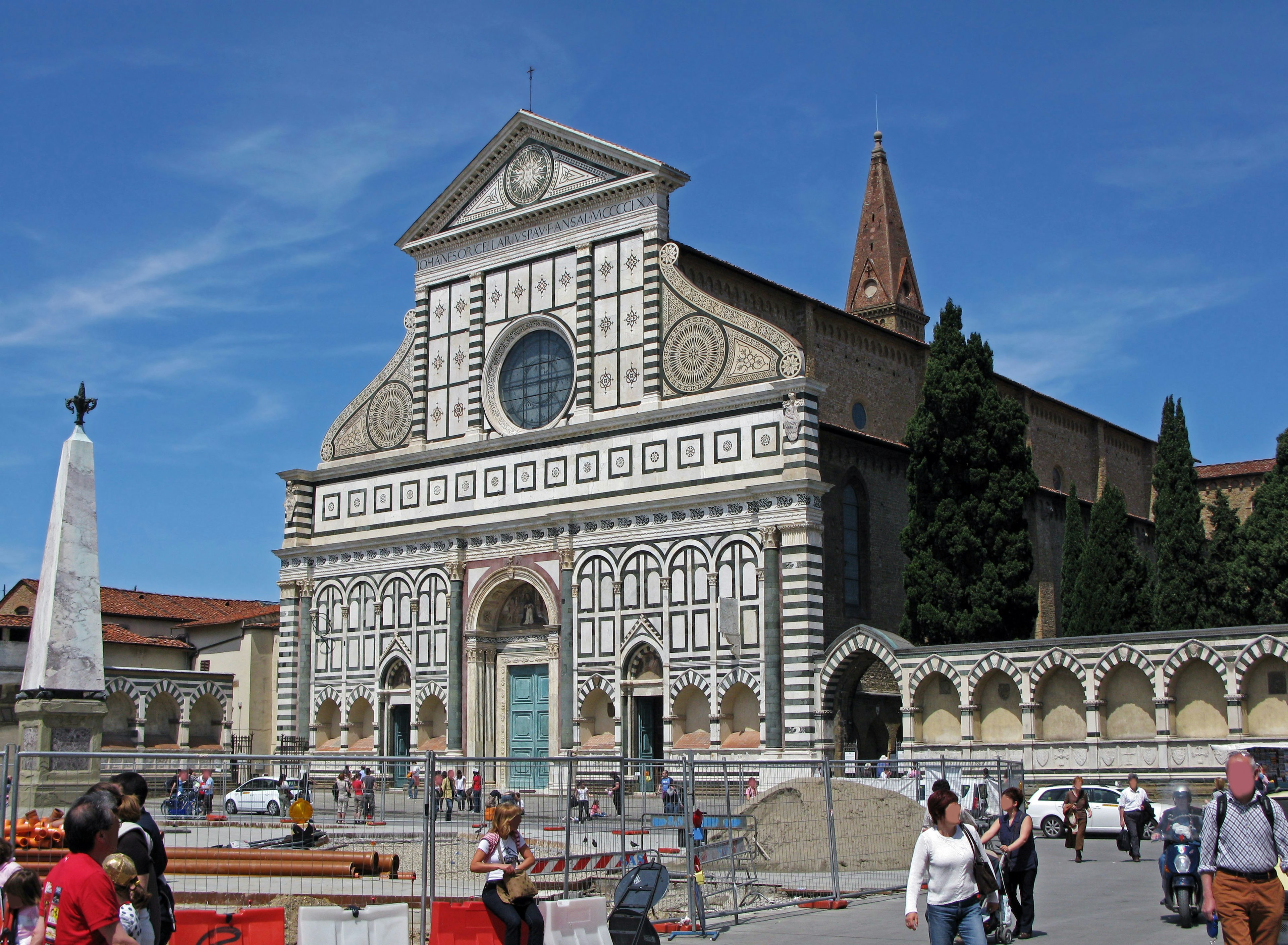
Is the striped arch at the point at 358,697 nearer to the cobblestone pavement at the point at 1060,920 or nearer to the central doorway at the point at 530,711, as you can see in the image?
the central doorway at the point at 530,711

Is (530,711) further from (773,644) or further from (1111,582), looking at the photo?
(1111,582)

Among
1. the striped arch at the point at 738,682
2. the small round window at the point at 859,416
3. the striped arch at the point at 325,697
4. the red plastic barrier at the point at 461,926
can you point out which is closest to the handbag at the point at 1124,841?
the striped arch at the point at 738,682

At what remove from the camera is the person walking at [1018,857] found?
41.8ft

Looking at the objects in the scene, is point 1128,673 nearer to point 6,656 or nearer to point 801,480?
point 801,480

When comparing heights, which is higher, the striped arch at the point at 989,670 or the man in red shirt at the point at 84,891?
the striped arch at the point at 989,670

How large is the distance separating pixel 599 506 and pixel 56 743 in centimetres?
1667

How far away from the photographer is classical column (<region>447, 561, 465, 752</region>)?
117ft

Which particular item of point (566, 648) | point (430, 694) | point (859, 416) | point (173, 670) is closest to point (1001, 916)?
point (566, 648)

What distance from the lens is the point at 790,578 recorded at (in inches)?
1212

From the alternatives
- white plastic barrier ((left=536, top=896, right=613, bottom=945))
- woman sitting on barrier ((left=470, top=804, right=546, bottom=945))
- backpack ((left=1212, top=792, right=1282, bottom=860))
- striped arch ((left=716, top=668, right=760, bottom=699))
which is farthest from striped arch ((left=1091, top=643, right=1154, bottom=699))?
woman sitting on barrier ((left=470, top=804, right=546, bottom=945))

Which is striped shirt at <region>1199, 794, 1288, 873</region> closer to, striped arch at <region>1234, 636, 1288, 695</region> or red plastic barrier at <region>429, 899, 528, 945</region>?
red plastic barrier at <region>429, 899, 528, 945</region>

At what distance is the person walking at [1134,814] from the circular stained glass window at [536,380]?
18569 millimetres

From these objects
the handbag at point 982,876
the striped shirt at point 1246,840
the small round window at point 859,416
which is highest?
the small round window at point 859,416

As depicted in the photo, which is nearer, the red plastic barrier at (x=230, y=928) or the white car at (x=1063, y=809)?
the red plastic barrier at (x=230, y=928)
